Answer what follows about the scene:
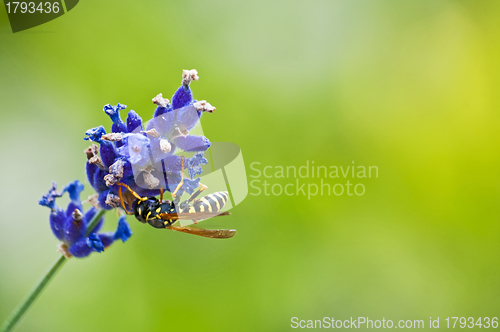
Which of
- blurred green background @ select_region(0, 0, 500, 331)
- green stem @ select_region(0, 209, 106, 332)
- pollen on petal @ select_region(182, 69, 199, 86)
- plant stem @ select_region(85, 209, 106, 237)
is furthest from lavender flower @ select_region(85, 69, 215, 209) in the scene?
blurred green background @ select_region(0, 0, 500, 331)

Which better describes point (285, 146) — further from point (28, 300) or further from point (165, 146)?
point (28, 300)

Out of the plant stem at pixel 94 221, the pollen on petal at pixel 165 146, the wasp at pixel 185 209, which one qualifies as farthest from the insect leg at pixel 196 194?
the plant stem at pixel 94 221

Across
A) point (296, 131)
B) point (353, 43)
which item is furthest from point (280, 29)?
point (296, 131)

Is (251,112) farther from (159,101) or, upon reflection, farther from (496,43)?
(496,43)

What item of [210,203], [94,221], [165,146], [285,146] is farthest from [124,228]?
[285,146]

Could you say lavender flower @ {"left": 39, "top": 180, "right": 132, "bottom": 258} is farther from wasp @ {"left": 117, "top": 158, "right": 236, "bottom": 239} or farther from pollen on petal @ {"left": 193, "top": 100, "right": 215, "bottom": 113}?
pollen on petal @ {"left": 193, "top": 100, "right": 215, "bottom": 113}

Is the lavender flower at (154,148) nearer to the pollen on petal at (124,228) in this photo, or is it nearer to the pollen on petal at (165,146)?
the pollen on petal at (165,146)
